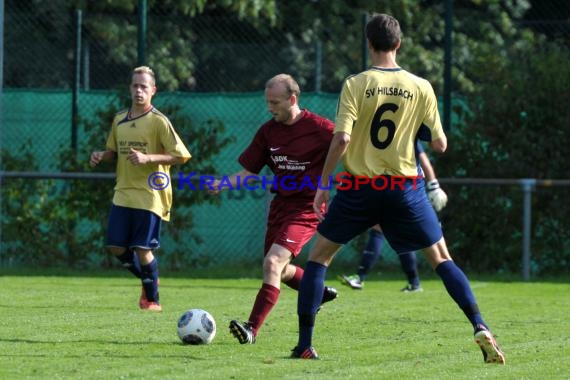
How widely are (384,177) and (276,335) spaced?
196 cm

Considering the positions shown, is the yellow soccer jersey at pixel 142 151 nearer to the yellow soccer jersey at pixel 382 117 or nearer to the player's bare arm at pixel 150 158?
the player's bare arm at pixel 150 158

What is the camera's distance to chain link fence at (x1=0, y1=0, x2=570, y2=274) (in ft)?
53.1

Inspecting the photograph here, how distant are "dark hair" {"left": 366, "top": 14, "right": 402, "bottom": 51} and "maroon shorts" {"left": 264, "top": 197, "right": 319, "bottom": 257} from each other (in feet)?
5.90

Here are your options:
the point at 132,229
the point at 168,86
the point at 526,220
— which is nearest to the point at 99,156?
the point at 132,229

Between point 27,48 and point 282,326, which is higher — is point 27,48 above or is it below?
above

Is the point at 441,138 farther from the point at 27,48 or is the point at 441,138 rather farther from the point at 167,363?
the point at 27,48

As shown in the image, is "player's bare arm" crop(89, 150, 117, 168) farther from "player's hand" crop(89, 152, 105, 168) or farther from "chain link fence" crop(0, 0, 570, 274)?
"chain link fence" crop(0, 0, 570, 274)

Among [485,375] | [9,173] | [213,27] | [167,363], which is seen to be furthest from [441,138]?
[213,27]

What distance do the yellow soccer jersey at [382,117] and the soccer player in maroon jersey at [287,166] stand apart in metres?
1.23

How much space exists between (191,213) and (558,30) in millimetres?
5138

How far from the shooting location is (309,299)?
782 cm

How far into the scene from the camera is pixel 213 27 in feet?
59.3

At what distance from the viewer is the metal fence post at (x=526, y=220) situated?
591 inches

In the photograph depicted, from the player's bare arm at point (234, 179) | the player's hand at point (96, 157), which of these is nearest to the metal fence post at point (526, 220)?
the player's hand at point (96, 157)
